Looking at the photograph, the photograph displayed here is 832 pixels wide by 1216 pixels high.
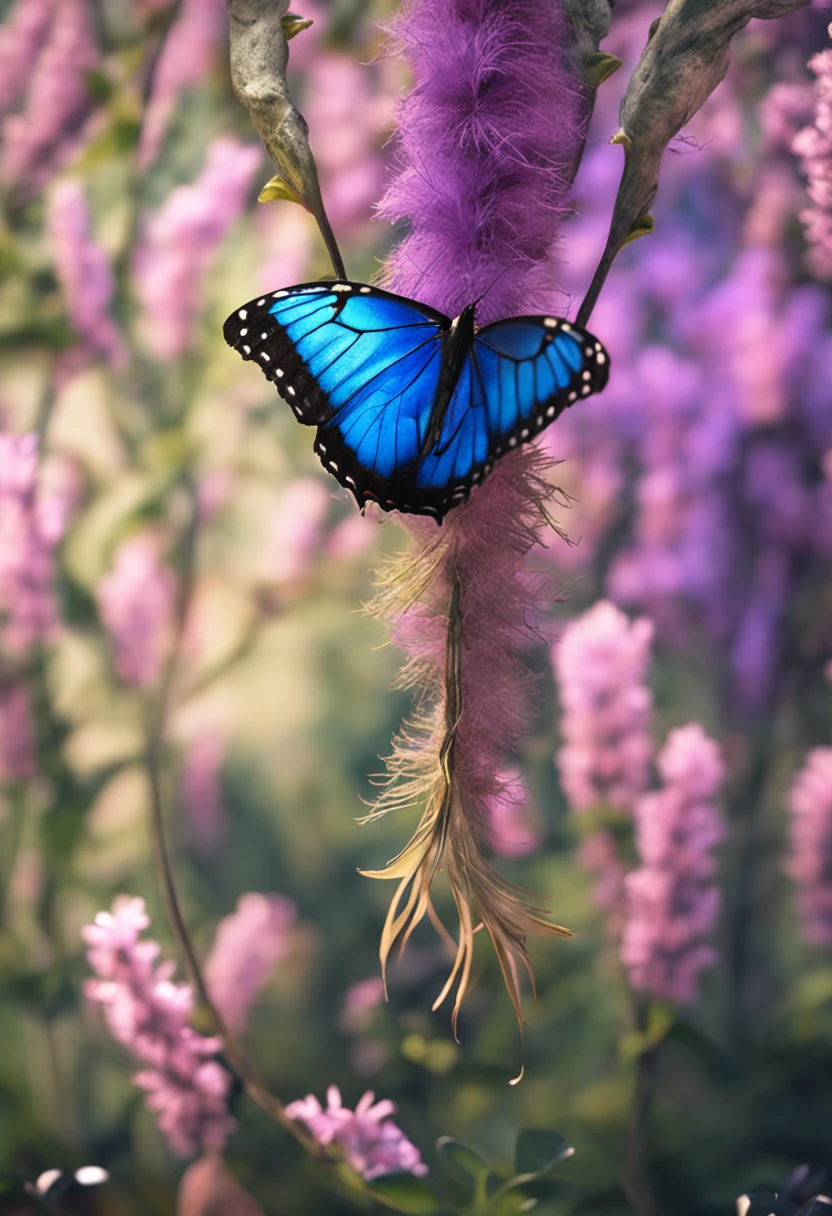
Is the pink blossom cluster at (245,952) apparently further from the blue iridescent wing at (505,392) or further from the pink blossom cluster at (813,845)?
the blue iridescent wing at (505,392)

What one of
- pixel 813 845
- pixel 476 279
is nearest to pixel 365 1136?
pixel 813 845

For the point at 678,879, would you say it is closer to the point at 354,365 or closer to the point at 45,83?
the point at 354,365

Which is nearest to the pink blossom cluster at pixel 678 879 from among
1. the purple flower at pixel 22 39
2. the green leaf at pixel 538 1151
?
the green leaf at pixel 538 1151

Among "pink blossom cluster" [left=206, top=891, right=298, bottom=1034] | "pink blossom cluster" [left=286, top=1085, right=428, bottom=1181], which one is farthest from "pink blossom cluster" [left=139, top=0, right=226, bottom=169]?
"pink blossom cluster" [left=286, top=1085, right=428, bottom=1181]

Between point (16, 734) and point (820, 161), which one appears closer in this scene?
point (820, 161)

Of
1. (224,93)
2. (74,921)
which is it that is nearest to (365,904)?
(74,921)

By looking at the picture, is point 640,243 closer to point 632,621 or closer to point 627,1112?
point 632,621
